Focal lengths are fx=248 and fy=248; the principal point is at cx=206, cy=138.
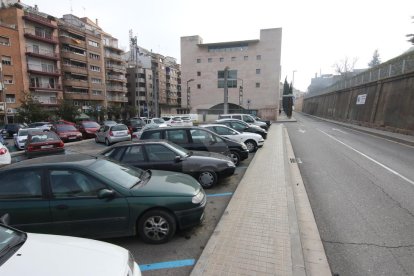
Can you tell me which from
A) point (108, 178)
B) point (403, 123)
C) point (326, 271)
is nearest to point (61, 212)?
point (108, 178)

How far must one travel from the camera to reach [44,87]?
42969 millimetres

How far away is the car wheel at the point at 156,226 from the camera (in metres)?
4.09

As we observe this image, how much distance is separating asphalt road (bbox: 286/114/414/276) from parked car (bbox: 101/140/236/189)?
280 centimetres

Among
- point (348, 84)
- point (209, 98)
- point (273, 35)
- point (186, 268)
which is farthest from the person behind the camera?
point (209, 98)

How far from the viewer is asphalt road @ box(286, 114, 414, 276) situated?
3.59m

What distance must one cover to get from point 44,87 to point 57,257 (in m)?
49.6

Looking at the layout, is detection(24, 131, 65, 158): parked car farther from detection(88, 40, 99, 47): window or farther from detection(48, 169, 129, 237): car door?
detection(88, 40, 99, 47): window

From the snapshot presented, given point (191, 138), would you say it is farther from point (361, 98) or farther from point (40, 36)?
point (40, 36)

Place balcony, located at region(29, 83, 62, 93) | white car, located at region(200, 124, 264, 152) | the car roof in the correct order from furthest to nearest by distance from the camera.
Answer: balcony, located at region(29, 83, 62, 93) < white car, located at region(200, 124, 264, 152) < the car roof

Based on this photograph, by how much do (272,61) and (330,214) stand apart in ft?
192

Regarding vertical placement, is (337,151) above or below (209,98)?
below

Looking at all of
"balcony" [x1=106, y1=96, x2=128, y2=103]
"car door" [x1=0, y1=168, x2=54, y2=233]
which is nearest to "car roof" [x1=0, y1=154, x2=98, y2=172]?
"car door" [x1=0, y1=168, x2=54, y2=233]

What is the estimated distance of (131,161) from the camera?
6.37m

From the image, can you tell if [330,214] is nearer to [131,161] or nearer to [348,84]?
[131,161]
